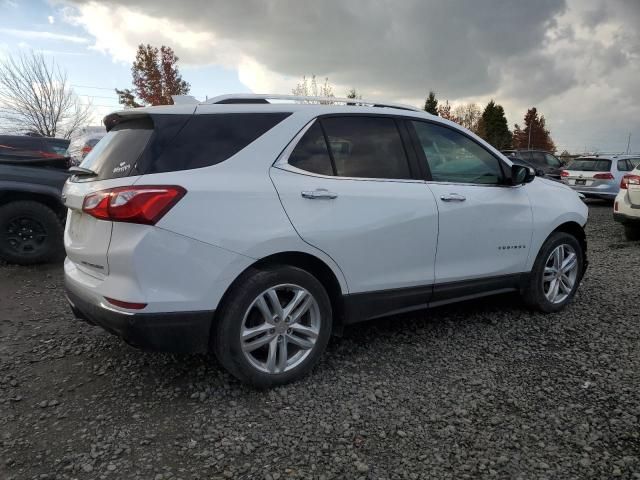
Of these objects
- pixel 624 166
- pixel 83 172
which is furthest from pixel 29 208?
pixel 624 166

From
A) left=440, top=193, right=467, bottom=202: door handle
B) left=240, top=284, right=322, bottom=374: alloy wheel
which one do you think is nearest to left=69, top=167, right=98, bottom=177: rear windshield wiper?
left=240, top=284, right=322, bottom=374: alloy wheel

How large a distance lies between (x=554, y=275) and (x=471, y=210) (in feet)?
4.34

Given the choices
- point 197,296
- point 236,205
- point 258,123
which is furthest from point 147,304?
point 258,123

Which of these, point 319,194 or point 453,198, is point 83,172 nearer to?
point 319,194

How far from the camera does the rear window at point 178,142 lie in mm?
2628

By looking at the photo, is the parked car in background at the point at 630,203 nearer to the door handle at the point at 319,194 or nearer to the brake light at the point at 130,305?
the door handle at the point at 319,194

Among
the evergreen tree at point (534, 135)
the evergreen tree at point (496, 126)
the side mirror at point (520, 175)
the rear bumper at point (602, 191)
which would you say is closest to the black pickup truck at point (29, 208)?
the side mirror at point (520, 175)

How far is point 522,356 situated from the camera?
347 cm

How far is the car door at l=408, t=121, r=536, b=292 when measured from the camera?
3516 mm

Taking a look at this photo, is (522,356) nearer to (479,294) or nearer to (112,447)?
(479,294)

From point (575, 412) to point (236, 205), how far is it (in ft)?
7.19

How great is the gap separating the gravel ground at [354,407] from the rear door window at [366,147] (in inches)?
50.8

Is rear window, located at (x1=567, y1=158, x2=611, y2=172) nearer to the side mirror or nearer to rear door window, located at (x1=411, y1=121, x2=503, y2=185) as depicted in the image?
the side mirror

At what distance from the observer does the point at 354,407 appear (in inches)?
109
